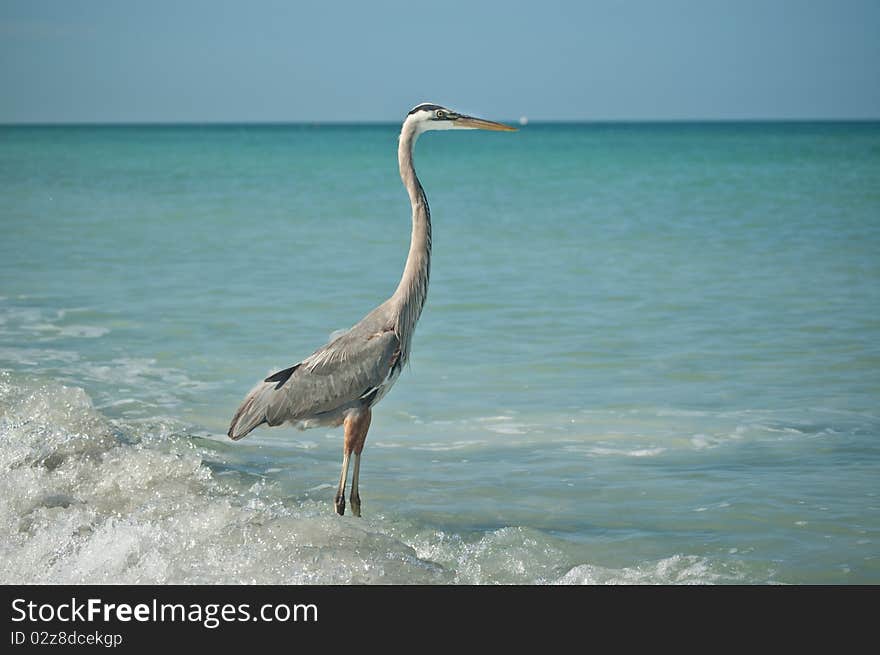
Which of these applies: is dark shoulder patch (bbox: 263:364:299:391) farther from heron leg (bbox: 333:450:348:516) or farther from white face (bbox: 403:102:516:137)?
white face (bbox: 403:102:516:137)

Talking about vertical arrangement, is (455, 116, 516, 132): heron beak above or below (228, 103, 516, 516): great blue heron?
above

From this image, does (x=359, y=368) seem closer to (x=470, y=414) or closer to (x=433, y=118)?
(x=433, y=118)

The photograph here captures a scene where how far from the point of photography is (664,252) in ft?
51.6

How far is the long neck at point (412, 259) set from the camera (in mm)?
5574

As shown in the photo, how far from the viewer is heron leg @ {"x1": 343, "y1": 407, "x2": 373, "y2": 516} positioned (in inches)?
214

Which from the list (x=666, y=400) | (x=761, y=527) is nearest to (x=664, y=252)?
(x=666, y=400)

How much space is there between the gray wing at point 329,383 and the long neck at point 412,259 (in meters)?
0.10

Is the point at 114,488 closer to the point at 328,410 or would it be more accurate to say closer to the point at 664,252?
the point at 328,410

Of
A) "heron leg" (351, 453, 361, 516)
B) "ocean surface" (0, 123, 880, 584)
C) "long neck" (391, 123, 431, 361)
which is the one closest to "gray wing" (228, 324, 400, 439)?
"long neck" (391, 123, 431, 361)

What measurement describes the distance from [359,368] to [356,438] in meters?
0.35

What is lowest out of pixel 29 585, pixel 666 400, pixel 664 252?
pixel 29 585

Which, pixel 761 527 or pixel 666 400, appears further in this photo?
pixel 666 400
